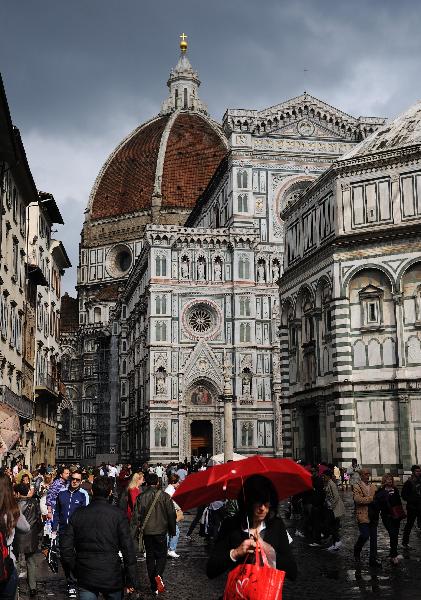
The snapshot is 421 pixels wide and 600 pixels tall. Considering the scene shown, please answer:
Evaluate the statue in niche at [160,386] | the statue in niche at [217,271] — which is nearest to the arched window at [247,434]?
the statue in niche at [160,386]

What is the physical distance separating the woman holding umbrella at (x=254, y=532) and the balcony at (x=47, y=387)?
4046 cm

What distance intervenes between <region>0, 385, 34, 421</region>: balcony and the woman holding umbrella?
26.8 m

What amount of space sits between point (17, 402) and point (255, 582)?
1260 inches

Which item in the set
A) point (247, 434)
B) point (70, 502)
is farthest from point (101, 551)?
point (247, 434)

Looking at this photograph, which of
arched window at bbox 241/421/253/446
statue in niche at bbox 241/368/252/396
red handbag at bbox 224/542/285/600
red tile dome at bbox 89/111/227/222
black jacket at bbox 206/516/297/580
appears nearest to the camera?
red handbag at bbox 224/542/285/600

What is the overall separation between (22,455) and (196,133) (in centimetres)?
7914

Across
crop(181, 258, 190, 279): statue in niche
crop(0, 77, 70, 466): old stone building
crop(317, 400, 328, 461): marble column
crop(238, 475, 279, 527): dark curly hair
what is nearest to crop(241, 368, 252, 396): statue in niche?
crop(181, 258, 190, 279): statue in niche

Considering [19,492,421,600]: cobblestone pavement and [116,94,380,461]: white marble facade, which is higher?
[116,94,380,461]: white marble facade

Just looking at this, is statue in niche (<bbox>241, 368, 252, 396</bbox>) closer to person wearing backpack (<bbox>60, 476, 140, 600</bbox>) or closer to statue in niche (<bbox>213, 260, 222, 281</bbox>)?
statue in niche (<bbox>213, 260, 222, 281</bbox>)

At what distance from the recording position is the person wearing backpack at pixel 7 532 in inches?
270

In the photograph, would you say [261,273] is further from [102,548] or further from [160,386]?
[102,548]

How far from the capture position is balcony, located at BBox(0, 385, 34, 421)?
32625 mm

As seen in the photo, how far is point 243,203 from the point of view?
217ft

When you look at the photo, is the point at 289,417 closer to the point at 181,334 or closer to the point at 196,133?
the point at 181,334
